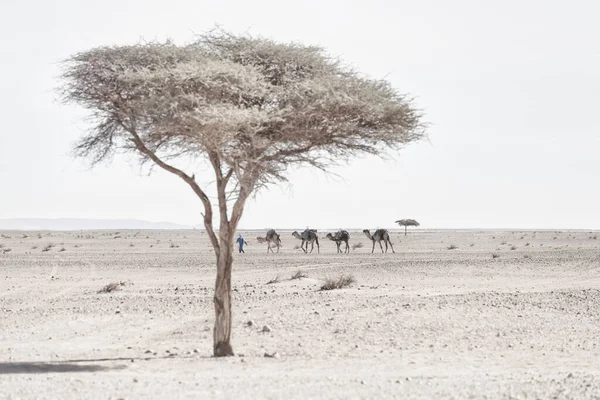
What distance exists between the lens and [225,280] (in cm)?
1608

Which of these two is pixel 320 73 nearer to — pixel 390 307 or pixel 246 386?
pixel 246 386

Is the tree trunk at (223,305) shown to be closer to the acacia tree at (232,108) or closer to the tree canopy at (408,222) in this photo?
the acacia tree at (232,108)

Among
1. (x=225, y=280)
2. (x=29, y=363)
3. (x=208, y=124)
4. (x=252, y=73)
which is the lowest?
(x=29, y=363)

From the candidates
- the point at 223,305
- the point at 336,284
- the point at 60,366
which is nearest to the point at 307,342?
the point at 223,305

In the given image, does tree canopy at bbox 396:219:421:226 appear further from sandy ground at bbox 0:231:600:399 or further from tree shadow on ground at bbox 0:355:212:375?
tree shadow on ground at bbox 0:355:212:375

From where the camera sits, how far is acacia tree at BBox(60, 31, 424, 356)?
1485 centimetres

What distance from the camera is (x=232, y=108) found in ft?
48.3

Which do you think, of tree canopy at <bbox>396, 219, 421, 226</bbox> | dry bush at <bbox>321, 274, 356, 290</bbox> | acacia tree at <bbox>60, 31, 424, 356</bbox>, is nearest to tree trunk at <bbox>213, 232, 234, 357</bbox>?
acacia tree at <bbox>60, 31, 424, 356</bbox>

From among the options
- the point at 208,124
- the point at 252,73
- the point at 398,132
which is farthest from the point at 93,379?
the point at 398,132

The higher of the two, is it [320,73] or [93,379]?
[320,73]

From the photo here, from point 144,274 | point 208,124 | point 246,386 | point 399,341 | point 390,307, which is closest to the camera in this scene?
point 246,386

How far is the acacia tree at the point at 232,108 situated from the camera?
14.9 meters

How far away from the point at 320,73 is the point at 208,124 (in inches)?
107

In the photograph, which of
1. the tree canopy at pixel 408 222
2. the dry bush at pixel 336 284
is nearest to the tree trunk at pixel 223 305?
the dry bush at pixel 336 284
